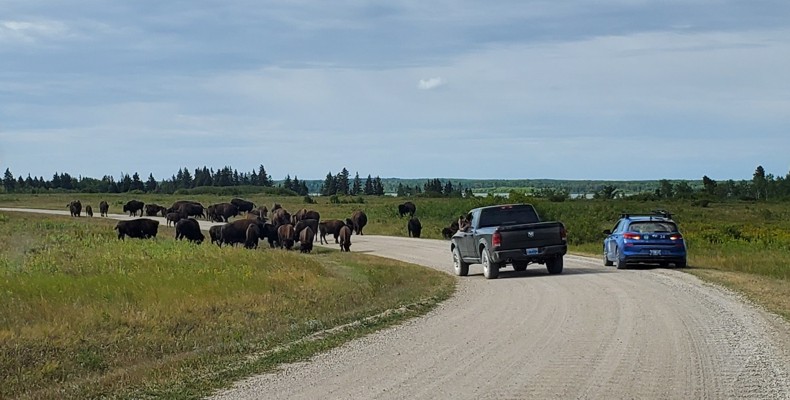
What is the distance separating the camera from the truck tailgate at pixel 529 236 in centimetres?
2572

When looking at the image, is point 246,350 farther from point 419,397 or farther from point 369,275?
point 369,275

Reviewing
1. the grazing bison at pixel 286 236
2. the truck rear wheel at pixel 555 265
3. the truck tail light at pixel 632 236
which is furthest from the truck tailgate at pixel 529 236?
the grazing bison at pixel 286 236

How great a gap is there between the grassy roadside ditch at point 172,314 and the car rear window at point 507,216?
2044 mm

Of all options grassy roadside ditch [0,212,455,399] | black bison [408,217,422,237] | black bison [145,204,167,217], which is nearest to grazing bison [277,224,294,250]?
black bison [408,217,422,237]

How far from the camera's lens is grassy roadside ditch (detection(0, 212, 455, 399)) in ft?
42.5

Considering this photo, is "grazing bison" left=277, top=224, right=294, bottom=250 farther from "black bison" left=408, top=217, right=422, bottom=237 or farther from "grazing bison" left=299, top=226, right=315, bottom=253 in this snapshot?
"black bison" left=408, top=217, right=422, bottom=237

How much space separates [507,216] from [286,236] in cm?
1811

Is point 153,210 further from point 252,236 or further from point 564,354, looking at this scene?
point 564,354

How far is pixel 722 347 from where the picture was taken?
13273 millimetres

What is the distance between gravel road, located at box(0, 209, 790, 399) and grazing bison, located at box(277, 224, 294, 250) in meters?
23.9

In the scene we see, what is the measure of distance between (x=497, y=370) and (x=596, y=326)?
14.1 ft

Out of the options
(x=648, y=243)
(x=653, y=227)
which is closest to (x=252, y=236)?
(x=653, y=227)

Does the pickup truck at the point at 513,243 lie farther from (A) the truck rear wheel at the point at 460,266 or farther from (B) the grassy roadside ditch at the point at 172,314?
(B) the grassy roadside ditch at the point at 172,314

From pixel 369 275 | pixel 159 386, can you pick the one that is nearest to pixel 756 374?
pixel 159 386
